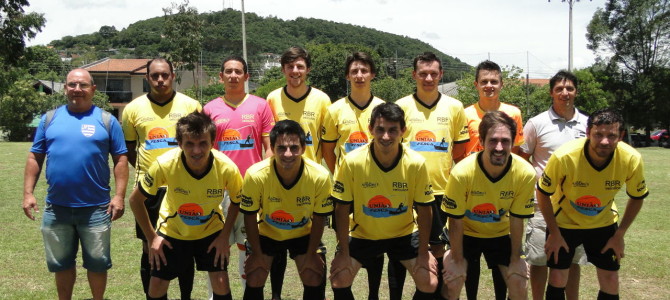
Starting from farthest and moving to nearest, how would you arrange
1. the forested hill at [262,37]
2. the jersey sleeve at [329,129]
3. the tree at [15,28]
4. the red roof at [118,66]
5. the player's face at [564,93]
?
the forested hill at [262,37] → the red roof at [118,66] → the tree at [15,28] → the jersey sleeve at [329,129] → the player's face at [564,93]

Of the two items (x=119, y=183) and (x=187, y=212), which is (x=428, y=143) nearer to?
(x=187, y=212)

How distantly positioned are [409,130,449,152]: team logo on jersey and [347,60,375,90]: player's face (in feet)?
2.46

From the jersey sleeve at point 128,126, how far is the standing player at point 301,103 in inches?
52.5

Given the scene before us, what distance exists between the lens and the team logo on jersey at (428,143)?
4.81 m

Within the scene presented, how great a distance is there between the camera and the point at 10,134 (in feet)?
126

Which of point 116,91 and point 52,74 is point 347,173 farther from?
point 52,74

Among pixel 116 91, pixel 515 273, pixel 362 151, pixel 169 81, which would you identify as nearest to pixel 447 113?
pixel 362 151

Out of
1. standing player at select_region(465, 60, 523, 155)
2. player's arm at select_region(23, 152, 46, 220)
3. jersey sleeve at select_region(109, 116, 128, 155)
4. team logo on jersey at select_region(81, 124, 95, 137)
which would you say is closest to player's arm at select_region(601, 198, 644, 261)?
standing player at select_region(465, 60, 523, 155)

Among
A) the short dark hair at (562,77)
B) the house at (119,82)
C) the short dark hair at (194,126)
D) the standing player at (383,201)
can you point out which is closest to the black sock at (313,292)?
the standing player at (383,201)

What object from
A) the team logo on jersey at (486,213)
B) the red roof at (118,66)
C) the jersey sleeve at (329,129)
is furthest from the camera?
the red roof at (118,66)

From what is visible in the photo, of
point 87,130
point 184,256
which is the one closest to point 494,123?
point 184,256

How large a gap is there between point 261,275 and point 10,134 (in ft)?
135

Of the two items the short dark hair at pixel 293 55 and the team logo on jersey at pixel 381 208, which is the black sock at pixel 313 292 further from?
the short dark hair at pixel 293 55

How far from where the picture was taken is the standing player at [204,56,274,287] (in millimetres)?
4977
